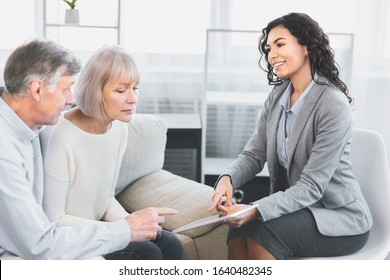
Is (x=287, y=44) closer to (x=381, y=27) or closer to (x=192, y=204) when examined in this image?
(x=192, y=204)

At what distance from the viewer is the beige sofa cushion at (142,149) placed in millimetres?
2094

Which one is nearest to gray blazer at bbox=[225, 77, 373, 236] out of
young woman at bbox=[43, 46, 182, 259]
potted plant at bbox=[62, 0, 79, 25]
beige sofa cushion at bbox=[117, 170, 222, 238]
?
beige sofa cushion at bbox=[117, 170, 222, 238]

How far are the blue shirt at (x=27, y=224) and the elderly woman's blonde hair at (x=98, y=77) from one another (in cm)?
19

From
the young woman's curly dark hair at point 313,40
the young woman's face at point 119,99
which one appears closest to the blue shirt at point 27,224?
the young woman's face at point 119,99

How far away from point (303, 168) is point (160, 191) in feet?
1.83

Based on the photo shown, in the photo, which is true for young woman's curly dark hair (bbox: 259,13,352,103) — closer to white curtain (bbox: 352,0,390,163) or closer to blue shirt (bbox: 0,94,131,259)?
blue shirt (bbox: 0,94,131,259)

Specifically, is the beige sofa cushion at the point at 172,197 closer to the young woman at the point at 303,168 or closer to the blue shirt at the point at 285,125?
the young woman at the point at 303,168

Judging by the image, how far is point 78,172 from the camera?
Result: 1.56 metres

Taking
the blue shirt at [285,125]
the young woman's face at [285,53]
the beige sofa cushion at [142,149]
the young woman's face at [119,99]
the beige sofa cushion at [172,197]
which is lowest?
the beige sofa cushion at [172,197]

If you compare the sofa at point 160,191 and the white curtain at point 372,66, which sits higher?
the white curtain at point 372,66

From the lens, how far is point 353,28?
3.12 meters

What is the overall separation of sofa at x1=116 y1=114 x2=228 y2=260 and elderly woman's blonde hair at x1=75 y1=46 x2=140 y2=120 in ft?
1.68

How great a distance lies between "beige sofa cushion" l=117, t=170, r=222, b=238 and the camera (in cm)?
194
